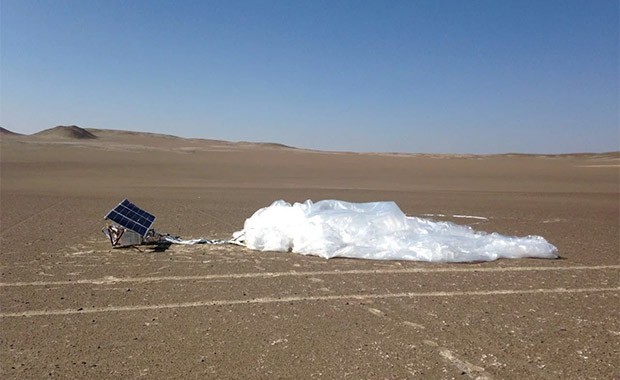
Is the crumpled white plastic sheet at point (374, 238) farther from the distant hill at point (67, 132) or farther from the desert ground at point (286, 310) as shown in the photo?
the distant hill at point (67, 132)

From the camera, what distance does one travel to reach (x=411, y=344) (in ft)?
15.9

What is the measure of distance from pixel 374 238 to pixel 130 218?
4315mm

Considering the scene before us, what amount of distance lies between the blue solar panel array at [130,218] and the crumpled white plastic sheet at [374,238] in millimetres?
1672

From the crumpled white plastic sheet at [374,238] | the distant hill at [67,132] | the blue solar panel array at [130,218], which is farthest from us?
the distant hill at [67,132]

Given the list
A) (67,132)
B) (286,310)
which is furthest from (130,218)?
(67,132)

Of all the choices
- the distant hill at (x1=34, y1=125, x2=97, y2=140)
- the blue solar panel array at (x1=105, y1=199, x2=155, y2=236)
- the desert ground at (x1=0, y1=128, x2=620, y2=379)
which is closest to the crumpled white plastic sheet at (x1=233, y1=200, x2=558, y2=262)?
the desert ground at (x1=0, y1=128, x2=620, y2=379)

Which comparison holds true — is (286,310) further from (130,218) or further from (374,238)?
(130,218)

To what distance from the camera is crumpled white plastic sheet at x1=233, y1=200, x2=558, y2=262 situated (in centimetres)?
832

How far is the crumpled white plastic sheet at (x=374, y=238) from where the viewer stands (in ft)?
27.3

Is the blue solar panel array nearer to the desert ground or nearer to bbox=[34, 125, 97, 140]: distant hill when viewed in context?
the desert ground

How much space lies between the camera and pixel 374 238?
8.75 meters

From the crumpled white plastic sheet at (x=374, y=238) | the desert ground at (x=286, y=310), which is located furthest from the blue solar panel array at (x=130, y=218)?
the crumpled white plastic sheet at (x=374, y=238)

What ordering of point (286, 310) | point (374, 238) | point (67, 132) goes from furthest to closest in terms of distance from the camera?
point (67, 132), point (374, 238), point (286, 310)

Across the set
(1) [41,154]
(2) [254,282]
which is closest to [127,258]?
(2) [254,282]
